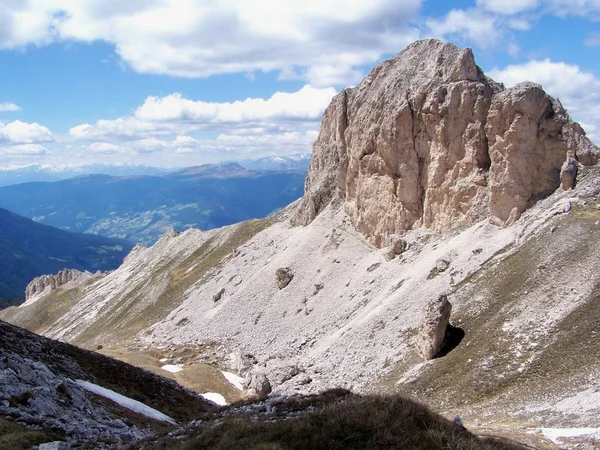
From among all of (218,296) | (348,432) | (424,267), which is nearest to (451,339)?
(424,267)

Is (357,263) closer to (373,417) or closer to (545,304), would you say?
(545,304)

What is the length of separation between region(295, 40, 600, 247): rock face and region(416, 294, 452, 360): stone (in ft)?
67.7

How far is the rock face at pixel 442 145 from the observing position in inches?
2403

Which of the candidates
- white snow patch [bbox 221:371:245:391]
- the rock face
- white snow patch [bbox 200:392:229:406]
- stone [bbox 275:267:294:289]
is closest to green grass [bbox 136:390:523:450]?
white snow patch [bbox 200:392:229:406]

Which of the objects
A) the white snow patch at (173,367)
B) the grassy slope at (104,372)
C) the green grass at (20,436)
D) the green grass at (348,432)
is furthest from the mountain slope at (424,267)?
the green grass at (20,436)

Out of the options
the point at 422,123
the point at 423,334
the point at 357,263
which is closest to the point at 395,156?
the point at 422,123

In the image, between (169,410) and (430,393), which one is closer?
(169,410)

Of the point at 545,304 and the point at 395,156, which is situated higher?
the point at 395,156

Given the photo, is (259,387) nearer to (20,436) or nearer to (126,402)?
(126,402)

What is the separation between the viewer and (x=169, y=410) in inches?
1288

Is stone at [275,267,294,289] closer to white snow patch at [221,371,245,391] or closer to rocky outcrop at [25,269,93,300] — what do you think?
white snow patch at [221,371,245,391]

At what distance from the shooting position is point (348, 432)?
47.2 feet

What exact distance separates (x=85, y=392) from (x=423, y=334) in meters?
29.2

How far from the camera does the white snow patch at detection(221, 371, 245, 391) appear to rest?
59.6 metres
